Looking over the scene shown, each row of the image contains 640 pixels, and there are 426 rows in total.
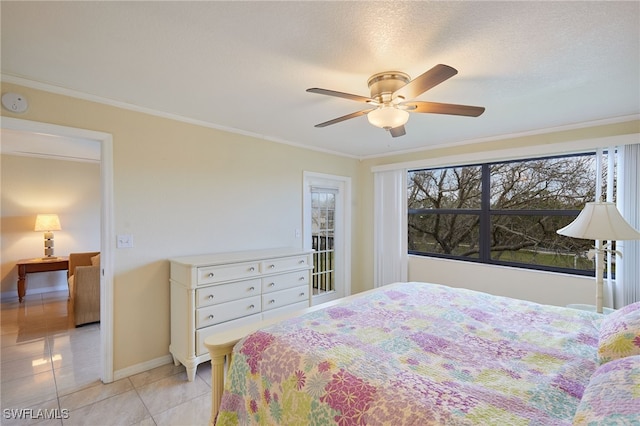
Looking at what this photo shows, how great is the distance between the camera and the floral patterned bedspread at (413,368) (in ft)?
3.16

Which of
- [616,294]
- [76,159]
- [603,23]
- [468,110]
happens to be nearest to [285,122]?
[468,110]

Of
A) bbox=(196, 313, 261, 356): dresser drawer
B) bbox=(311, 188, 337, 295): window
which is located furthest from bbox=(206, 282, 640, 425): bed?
bbox=(311, 188, 337, 295): window

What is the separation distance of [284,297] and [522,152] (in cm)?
302

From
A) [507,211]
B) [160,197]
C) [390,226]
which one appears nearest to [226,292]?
[160,197]

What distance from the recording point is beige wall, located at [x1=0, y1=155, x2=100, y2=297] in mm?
4645

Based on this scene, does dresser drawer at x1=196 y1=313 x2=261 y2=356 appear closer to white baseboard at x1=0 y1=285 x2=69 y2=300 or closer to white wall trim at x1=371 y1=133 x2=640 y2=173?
white wall trim at x1=371 y1=133 x2=640 y2=173

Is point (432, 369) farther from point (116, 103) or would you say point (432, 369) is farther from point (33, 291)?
point (33, 291)

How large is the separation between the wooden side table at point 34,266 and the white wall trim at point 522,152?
5.39 meters

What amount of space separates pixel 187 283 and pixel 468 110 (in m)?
2.45

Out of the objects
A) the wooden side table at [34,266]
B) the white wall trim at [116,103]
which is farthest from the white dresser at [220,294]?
the wooden side table at [34,266]

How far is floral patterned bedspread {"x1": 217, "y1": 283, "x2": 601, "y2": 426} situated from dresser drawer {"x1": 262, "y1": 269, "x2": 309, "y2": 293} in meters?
1.25

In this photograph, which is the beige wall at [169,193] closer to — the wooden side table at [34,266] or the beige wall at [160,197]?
the beige wall at [160,197]

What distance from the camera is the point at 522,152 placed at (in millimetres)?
3166

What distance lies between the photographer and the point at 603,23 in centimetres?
139
